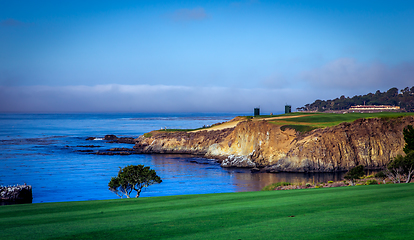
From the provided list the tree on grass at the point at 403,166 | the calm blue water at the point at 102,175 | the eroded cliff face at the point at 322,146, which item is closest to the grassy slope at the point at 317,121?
the eroded cliff face at the point at 322,146

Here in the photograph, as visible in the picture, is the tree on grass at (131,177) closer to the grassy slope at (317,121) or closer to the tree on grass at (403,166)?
the tree on grass at (403,166)

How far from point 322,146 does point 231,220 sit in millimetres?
50620

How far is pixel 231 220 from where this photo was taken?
11.7 metres

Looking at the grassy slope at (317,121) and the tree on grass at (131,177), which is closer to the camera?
the tree on grass at (131,177)

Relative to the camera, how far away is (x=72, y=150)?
307ft

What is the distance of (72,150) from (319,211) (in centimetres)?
9099

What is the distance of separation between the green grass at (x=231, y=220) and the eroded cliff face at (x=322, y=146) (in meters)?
43.3

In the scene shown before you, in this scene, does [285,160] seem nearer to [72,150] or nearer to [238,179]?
[238,179]

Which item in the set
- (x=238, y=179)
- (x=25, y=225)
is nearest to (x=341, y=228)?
(x=25, y=225)

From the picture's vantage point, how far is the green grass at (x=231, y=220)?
961 centimetres

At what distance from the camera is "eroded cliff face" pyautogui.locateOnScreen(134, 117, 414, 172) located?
5828 centimetres

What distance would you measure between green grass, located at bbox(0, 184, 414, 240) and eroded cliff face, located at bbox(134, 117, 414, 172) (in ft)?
142

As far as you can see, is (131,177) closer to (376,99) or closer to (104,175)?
(104,175)

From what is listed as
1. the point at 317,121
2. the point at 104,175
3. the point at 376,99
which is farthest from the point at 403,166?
the point at 376,99
